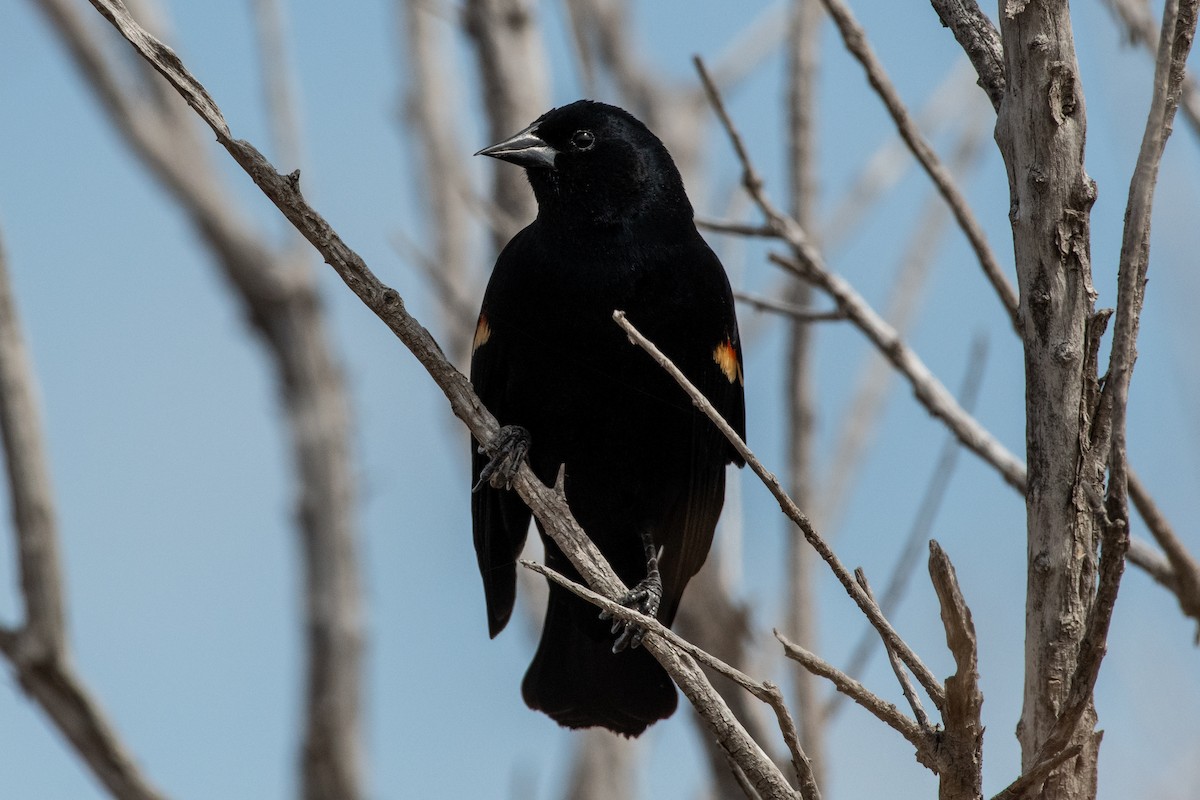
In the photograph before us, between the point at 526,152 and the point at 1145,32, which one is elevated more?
the point at 526,152

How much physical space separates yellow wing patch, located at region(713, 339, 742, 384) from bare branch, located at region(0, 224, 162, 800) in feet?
5.33

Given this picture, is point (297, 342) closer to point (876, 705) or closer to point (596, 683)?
point (596, 683)

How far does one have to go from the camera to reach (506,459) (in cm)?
311

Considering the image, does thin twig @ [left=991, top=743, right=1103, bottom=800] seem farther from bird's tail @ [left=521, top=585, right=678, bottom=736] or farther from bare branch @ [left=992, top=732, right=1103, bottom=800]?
bird's tail @ [left=521, top=585, right=678, bottom=736]

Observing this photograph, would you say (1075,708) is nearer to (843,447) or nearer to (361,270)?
(361,270)

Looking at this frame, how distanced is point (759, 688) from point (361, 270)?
996 millimetres

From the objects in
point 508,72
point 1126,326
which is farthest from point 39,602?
point 508,72

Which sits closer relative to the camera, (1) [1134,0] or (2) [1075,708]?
(2) [1075,708]

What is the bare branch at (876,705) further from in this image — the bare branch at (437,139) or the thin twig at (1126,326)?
the bare branch at (437,139)

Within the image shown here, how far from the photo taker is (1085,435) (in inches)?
74.2

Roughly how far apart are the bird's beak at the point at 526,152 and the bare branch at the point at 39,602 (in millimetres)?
1294

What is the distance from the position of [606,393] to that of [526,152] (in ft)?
2.54

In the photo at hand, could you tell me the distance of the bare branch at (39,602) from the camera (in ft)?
10.0

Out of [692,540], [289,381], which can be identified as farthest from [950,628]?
[289,381]
